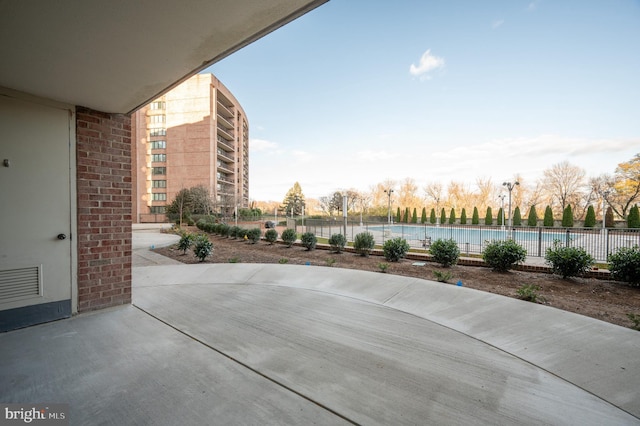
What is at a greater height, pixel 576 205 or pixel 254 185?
pixel 254 185

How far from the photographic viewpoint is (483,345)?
273 centimetres

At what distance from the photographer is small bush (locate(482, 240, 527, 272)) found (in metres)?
5.88

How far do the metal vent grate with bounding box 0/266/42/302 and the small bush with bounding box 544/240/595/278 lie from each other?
29.1 ft

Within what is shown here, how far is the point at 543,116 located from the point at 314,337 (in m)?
26.5

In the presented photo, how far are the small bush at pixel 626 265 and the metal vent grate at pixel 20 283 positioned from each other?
31.4 feet

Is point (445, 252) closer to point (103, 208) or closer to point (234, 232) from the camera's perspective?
point (103, 208)

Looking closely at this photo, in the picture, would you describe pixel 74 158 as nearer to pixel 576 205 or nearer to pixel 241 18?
pixel 241 18

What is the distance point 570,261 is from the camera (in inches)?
206

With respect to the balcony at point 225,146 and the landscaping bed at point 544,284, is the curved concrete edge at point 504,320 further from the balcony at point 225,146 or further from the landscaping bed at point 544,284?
the balcony at point 225,146

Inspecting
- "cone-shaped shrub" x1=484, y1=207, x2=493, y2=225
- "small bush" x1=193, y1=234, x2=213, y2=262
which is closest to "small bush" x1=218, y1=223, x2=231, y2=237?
"small bush" x1=193, y1=234, x2=213, y2=262

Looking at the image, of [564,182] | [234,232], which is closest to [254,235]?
[234,232]

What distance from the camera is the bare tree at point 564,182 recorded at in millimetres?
30453

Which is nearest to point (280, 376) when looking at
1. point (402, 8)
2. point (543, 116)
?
point (402, 8)

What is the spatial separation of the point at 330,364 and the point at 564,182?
42488 mm
